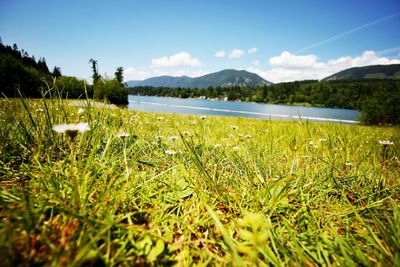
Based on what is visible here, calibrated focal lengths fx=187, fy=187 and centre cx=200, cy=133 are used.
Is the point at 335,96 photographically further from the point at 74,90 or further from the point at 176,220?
the point at 176,220

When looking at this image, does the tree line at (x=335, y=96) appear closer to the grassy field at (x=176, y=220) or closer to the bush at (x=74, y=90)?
the grassy field at (x=176, y=220)

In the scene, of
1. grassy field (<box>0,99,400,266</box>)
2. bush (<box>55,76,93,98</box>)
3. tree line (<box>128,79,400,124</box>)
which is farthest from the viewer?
tree line (<box>128,79,400,124</box>)

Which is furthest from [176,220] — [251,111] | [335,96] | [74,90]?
[335,96]

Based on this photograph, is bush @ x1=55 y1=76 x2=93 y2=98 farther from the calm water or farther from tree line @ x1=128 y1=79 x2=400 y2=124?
tree line @ x1=128 y1=79 x2=400 y2=124

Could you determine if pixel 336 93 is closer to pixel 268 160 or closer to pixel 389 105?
pixel 389 105

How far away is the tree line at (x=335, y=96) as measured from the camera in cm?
2353

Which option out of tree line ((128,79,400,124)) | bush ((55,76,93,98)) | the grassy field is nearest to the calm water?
bush ((55,76,93,98))

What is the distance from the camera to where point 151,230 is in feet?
3.71

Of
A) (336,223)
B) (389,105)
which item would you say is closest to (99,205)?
(336,223)

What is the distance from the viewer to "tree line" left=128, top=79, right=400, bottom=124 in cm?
A: 2353

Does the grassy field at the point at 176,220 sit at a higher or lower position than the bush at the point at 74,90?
lower

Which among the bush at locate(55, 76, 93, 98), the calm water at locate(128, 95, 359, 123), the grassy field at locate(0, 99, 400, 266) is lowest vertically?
the calm water at locate(128, 95, 359, 123)

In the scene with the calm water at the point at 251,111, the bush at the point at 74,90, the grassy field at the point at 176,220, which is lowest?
the calm water at the point at 251,111

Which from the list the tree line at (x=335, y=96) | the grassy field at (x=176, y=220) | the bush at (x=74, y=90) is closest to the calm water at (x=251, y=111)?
the bush at (x=74, y=90)
